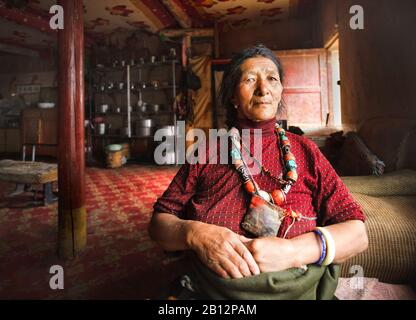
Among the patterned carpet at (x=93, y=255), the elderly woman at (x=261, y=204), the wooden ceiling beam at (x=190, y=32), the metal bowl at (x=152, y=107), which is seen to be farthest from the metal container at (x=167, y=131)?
the elderly woman at (x=261, y=204)

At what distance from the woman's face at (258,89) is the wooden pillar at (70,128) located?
1.60 meters

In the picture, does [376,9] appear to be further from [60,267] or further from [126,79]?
[126,79]

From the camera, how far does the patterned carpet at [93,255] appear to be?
169cm

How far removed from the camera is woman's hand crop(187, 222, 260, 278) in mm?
787

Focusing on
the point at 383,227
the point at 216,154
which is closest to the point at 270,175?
the point at 216,154

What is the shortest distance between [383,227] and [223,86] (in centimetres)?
113

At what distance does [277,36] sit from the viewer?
6.72 meters

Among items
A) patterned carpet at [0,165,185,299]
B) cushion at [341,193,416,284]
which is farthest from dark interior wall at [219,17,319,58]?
cushion at [341,193,416,284]

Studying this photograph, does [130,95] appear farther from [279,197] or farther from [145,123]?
[279,197]

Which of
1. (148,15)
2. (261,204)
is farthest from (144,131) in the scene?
(261,204)

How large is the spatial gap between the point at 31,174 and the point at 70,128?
5.02 feet

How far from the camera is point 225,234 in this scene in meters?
0.84

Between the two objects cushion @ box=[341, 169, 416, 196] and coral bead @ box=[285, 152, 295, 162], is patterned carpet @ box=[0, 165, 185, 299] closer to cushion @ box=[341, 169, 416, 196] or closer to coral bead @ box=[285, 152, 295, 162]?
coral bead @ box=[285, 152, 295, 162]

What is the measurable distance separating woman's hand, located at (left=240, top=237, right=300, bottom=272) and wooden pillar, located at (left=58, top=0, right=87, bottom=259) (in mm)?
1848
